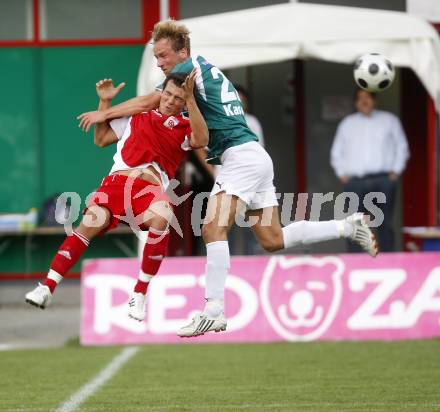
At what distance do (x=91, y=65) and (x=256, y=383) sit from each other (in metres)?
6.48

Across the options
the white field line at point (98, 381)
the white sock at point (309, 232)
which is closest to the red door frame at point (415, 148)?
the white field line at point (98, 381)

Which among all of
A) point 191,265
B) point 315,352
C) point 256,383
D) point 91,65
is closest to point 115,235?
point 91,65

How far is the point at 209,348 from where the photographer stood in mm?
12070

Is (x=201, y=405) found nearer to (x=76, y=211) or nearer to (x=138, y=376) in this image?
(x=138, y=376)

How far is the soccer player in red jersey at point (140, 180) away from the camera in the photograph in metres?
8.26

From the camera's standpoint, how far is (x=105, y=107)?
841 cm

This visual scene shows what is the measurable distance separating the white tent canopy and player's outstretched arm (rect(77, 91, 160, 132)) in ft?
15.8

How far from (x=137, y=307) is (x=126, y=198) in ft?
2.38

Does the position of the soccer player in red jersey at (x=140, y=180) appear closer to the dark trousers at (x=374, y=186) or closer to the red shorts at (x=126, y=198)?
the red shorts at (x=126, y=198)

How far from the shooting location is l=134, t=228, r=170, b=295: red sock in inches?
333

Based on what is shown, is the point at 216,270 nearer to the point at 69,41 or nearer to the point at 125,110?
the point at 125,110

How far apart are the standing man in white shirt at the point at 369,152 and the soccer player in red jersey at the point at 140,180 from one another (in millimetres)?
5048

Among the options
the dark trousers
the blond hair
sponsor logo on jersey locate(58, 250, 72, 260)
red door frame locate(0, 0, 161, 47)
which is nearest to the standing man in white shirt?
the dark trousers

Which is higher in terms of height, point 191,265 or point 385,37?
point 385,37
